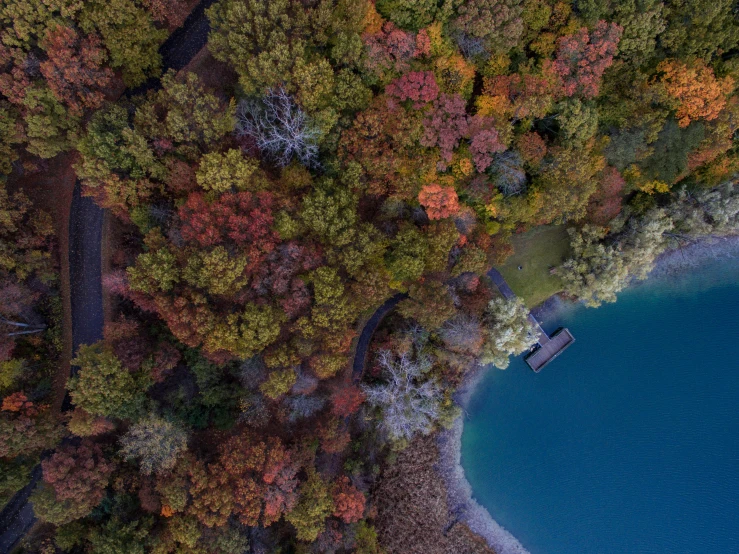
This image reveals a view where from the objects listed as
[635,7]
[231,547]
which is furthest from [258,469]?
[635,7]

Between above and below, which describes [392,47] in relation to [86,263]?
below

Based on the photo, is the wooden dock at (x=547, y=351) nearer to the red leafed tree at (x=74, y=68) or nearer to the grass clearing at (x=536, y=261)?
the grass clearing at (x=536, y=261)

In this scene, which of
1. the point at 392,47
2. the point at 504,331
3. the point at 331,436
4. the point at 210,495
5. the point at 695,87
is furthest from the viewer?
the point at 504,331

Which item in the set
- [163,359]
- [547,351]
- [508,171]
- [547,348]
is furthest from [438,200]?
[163,359]

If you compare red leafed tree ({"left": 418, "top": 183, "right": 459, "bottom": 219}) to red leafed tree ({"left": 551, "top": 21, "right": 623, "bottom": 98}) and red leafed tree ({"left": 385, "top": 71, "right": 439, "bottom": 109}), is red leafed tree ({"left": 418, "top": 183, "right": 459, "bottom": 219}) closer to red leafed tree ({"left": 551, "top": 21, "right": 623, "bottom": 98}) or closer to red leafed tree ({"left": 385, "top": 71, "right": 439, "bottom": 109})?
red leafed tree ({"left": 385, "top": 71, "right": 439, "bottom": 109})

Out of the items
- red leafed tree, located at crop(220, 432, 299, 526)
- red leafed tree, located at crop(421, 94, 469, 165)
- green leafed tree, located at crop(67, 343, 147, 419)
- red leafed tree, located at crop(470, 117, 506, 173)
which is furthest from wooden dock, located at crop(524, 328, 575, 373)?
green leafed tree, located at crop(67, 343, 147, 419)

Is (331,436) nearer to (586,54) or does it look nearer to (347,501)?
(347,501)

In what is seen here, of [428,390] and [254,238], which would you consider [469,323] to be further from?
[254,238]
